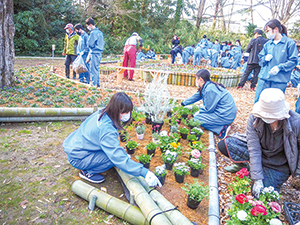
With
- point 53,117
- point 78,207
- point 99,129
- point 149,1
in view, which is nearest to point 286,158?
point 99,129

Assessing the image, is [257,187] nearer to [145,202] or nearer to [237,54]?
[145,202]

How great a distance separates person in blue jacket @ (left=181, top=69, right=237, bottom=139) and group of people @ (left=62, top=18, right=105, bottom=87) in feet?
11.3

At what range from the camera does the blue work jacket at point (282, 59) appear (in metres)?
3.94

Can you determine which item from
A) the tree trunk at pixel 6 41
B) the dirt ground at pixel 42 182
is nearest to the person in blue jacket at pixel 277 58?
the dirt ground at pixel 42 182

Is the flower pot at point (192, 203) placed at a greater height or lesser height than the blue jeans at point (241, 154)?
lesser

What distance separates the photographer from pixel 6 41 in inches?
185

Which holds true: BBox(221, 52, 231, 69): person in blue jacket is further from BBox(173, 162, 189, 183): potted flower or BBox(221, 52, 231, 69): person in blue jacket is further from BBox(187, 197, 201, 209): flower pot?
BBox(187, 197, 201, 209): flower pot

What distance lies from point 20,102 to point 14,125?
747 mm

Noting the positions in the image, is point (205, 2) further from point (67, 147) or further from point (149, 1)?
point (67, 147)

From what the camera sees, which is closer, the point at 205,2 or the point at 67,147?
the point at 67,147

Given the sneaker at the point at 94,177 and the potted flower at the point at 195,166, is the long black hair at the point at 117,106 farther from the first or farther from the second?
the potted flower at the point at 195,166

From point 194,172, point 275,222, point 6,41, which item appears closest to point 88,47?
point 6,41

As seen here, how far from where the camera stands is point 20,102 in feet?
14.6

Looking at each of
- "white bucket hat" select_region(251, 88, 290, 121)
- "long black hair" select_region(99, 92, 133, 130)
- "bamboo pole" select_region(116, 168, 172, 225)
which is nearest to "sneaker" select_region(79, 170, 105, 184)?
"bamboo pole" select_region(116, 168, 172, 225)
